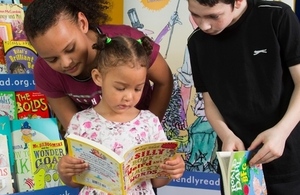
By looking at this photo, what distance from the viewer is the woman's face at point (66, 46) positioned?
114cm

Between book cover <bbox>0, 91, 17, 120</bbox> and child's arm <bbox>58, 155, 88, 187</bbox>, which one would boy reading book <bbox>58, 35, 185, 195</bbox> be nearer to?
child's arm <bbox>58, 155, 88, 187</bbox>

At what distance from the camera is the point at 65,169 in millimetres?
1132

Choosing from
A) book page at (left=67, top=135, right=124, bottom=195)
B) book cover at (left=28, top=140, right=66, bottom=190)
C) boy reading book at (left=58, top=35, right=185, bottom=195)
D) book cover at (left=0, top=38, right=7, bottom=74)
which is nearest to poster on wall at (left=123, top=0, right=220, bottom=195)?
book cover at (left=28, top=140, right=66, bottom=190)

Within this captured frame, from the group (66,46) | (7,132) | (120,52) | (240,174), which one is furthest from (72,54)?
(7,132)

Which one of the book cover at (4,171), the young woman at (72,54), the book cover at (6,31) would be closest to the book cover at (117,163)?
the young woman at (72,54)

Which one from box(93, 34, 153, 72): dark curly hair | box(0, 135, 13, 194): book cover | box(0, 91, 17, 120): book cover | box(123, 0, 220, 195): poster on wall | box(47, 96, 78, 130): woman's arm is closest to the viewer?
box(93, 34, 153, 72): dark curly hair

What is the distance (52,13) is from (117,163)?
471 millimetres

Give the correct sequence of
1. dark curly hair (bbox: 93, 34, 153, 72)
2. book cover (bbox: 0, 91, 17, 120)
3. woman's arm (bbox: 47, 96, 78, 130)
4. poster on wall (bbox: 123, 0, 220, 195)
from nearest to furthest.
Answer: dark curly hair (bbox: 93, 34, 153, 72), woman's arm (bbox: 47, 96, 78, 130), book cover (bbox: 0, 91, 17, 120), poster on wall (bbox: 123, 0, 220, 195)

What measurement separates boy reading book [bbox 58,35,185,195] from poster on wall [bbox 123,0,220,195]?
775 millimetres

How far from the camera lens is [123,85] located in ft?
3.65

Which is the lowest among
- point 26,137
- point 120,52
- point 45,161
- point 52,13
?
point 45,161

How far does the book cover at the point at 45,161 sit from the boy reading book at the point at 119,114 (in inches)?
24.2

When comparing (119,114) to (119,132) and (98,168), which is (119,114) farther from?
(98,168)

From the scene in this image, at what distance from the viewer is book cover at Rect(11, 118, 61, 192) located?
177cm
